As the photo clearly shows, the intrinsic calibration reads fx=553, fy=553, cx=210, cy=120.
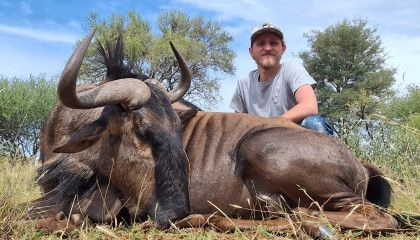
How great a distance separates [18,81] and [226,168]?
82.4ft

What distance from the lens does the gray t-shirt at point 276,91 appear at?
6352mm

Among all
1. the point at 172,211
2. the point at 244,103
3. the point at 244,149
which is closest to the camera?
the point at 172,211

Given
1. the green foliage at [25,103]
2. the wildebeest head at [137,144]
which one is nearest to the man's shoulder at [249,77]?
the wildebeest head at [137,144]

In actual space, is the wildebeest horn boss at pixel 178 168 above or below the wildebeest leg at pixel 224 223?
above

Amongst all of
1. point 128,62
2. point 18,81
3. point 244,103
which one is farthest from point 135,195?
point 18,81

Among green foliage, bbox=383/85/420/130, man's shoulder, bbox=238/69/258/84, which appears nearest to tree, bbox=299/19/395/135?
green foliage, bbox=383/85/420/130

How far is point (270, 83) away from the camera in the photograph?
6633 millimetres

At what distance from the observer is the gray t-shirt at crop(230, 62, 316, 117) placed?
635 cm

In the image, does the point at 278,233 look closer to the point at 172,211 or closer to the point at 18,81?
the point at 172,211

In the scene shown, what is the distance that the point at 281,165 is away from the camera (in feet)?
14.7

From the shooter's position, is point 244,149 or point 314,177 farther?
point 244,149

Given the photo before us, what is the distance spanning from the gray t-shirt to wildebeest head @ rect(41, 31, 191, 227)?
2.23m

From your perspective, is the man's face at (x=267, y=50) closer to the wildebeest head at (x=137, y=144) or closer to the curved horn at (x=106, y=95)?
the wildebeest head at (x=137, y=144)

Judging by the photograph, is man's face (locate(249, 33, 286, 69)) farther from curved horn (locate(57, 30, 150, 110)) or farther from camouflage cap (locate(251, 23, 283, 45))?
curved horn (locate(57, 30, 150, 110))
